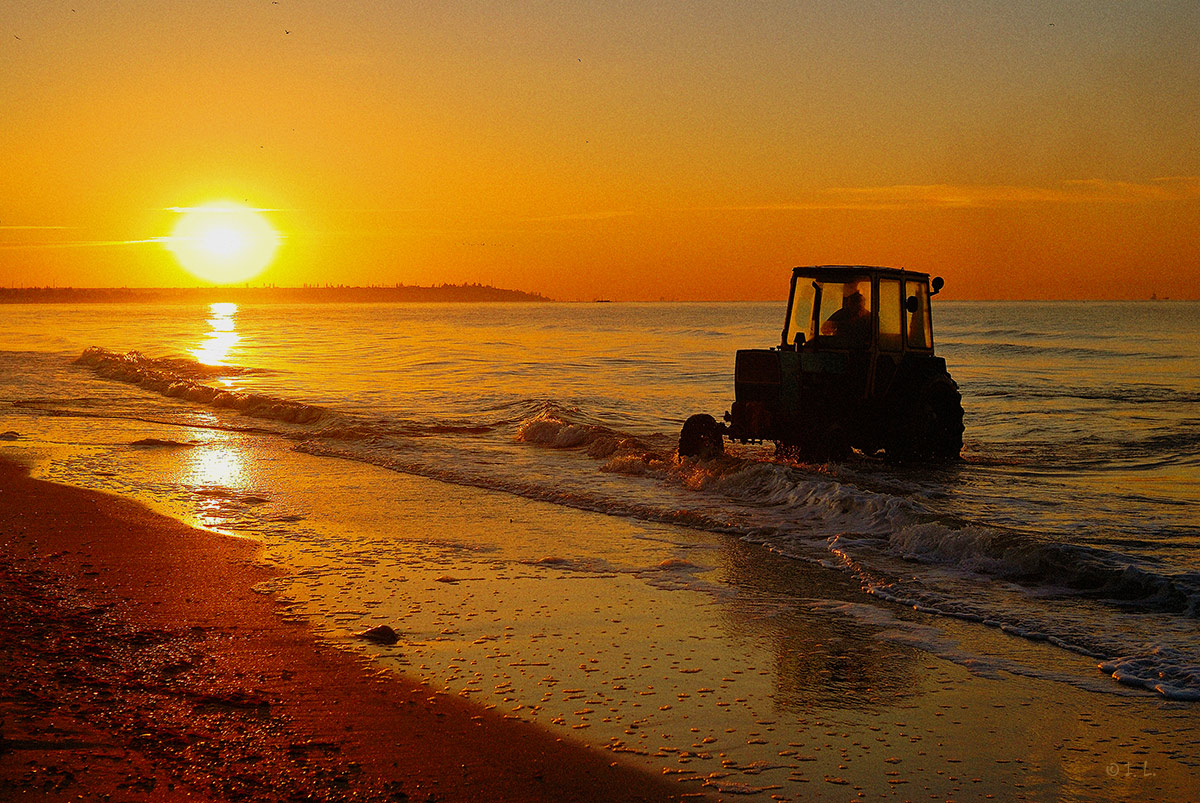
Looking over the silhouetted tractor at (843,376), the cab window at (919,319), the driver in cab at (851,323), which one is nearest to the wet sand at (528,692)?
the silhouetted tractor at (843,376)

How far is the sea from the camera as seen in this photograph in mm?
5625

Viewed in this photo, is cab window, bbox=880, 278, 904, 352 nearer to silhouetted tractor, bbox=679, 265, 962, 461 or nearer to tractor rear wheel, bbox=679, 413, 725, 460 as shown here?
silhouetted tractor, bbox=679, 265, 962, 461

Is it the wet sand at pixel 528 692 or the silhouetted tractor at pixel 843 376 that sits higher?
the silhouetted tractor at pixel 843 376

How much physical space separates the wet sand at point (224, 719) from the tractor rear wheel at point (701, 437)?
7.69 m

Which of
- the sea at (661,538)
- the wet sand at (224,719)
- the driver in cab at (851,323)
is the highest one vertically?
the driver in cab at (851,323)

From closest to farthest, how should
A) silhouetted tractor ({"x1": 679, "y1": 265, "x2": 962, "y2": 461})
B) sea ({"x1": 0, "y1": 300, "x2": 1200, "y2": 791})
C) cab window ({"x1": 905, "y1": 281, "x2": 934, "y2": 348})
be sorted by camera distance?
sea ({"x1": 0, "y1": 300, "x2": 1200, "y2": 791})
silhouetted tractor ({"x1": 679, "y1": 265, "x2": 962, "y2": 461})
cab window ({"x1": 905, "y1": 281, "x2": 934, "y2": 348})

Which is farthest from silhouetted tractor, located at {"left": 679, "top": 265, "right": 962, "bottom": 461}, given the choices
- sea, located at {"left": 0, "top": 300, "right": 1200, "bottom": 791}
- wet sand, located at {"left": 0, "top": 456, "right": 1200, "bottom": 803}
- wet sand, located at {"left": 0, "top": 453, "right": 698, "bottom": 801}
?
wet sand, located at {"left": 0, "top": 453, "right": 698, "bottom": 801}

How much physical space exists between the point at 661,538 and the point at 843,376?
473 cm

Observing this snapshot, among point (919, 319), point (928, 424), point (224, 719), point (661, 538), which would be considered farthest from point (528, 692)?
point (919, 319)

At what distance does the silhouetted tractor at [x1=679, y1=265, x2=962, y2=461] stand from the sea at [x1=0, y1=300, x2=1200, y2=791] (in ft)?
1.38

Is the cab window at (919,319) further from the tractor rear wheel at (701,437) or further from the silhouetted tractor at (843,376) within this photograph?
the tractor rear wheel at (701,437)

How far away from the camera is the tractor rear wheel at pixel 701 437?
13.7 metres

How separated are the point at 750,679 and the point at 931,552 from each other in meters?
3.94

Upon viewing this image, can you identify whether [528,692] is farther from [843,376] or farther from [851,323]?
[851,323]
